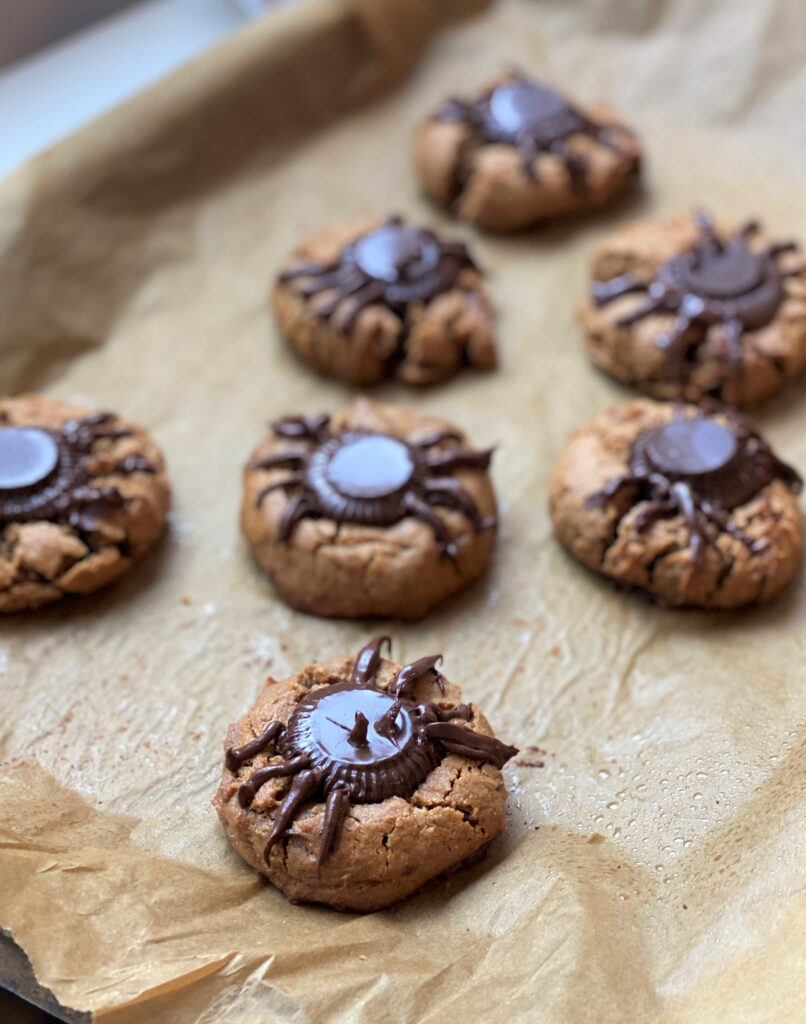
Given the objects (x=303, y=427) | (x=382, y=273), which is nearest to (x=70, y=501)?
(x=303, y=427)

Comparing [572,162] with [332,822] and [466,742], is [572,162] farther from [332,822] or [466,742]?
[332,822]

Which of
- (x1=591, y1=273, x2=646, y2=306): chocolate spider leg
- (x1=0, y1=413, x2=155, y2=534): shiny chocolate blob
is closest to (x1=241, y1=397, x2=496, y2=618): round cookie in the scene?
(x1=0, y1=413, x2=155, y2=534): shiny chocolate blob

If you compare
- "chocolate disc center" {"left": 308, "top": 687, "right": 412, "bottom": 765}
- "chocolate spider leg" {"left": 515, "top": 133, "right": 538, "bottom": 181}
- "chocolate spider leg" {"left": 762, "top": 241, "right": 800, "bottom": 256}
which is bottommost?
"chocolate disc center" {"left": 308, "top": 687, "right": 412, "bottom": 765}

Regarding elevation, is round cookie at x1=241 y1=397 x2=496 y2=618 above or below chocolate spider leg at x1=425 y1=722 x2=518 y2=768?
below

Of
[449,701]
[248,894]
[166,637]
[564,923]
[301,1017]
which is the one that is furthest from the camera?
[166,637]

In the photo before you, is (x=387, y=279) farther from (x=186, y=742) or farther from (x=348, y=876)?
(x=348, y=876)

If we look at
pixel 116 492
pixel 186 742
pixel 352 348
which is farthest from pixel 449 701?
pixel 352 348

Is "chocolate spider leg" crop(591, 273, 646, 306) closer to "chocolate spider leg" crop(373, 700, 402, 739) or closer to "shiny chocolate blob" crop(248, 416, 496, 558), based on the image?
"shiny chocolate blob" crop(248, 416, 496, 558)
